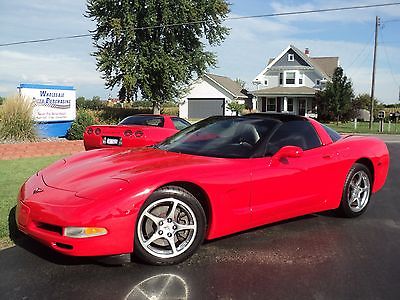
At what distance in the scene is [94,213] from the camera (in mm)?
3105

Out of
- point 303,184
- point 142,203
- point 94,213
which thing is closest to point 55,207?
point 94,213

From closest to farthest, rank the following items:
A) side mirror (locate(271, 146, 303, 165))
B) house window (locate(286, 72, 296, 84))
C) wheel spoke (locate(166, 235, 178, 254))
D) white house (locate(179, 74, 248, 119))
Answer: wheel spoke (locate(166, 235, 178, 254)), side mirror (locate(271, 146, 303, 165)), house window (locate(286, 72, 296, 84)), white house (locate(179, 74, 248, 119))

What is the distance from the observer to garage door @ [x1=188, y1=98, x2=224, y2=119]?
47406mm

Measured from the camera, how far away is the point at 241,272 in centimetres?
339

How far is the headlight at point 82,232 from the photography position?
121 inches

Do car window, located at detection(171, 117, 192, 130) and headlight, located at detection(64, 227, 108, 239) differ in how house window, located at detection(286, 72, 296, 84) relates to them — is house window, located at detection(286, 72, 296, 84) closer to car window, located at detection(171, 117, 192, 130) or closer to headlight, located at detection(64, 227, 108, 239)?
car window, located at detection(171, 117, 192, 130)

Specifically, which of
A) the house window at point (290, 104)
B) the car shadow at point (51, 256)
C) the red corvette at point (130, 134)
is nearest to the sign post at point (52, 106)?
the red corvette at point (130, 134)

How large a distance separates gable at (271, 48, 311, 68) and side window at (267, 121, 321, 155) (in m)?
41.8

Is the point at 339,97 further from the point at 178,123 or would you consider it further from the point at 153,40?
the point at 178,123

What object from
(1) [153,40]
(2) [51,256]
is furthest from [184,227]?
(1) [153,40]

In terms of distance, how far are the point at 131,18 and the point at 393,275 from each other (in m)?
26.4

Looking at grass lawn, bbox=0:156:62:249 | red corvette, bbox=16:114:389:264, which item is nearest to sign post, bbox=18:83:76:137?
grass lawn, bbox=0:156:62:249

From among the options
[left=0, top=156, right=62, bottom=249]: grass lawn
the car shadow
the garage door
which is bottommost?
the car shadow

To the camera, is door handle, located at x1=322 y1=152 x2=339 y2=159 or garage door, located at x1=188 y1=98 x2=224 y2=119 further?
garage door, located at x1=188 y1=98 x2=224 y2=119
